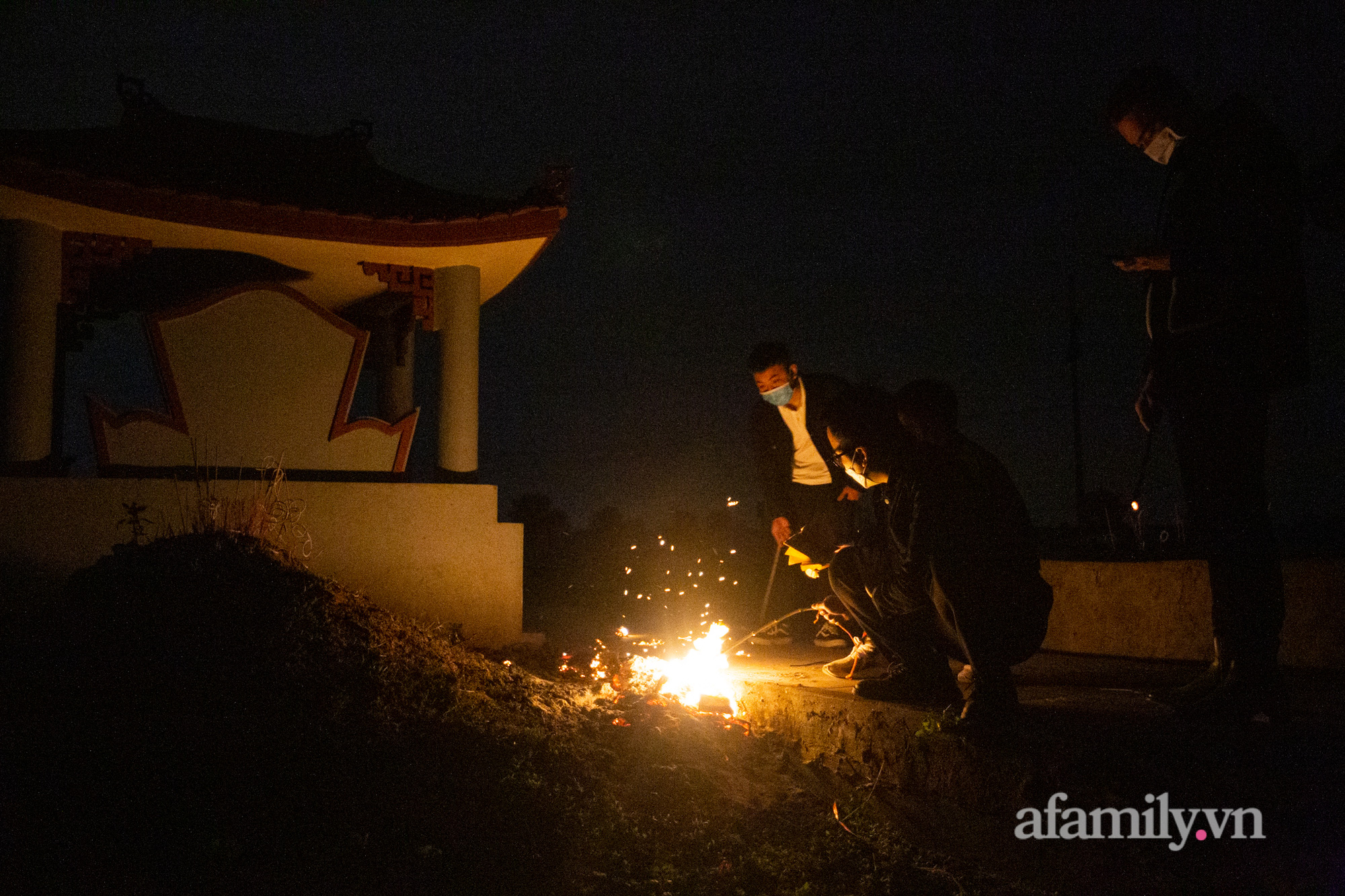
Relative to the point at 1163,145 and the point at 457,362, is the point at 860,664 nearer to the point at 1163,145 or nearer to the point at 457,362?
the point at 1163,145

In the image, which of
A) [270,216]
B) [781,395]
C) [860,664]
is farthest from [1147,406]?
[270,216]

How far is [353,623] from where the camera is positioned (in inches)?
185

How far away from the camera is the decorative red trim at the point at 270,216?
5902 mm

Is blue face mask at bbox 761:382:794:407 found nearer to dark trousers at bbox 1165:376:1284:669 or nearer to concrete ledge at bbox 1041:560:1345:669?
concrete ledge at bbox 1041:560:1345:669

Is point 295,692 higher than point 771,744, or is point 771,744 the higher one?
point 295,692

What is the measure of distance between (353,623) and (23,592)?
8.58 feet

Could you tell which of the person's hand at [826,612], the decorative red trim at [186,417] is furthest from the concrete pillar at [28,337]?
the person's hand at [826,612]

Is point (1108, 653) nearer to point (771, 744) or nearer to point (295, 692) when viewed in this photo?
point (771, 744)

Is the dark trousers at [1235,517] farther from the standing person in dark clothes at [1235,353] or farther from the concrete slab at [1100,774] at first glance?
the concrete slab at [1100,774]

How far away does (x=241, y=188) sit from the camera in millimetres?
6465

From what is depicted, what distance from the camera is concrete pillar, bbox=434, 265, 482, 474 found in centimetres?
715

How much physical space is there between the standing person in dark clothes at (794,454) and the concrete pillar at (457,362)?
93.8 inches

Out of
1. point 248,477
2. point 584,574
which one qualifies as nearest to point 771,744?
point 248,477

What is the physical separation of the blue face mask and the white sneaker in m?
1.73
